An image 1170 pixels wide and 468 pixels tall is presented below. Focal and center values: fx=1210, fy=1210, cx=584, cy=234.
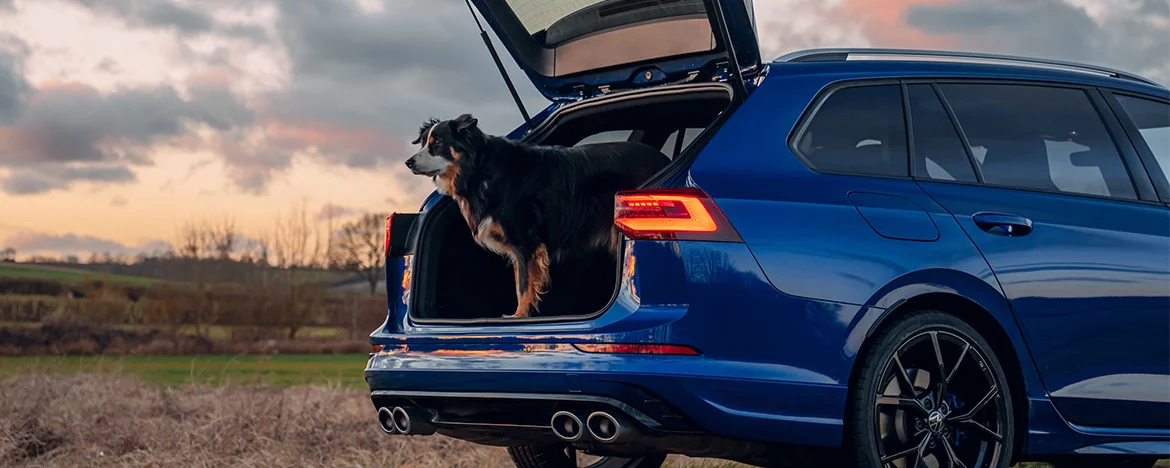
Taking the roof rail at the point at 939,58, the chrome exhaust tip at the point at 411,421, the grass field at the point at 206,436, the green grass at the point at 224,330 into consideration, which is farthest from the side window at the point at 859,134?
the green grass at the point at 224,330

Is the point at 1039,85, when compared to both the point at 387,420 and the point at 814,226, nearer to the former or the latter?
the point at 814,226

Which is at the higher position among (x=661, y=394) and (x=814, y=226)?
(x=814, y=226)

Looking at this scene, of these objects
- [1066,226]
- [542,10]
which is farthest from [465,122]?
[1066,226]

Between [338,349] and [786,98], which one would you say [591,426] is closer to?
[786,98]

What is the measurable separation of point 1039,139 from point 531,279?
7.58 feet

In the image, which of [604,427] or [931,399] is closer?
[604,427]

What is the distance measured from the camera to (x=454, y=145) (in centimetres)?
609

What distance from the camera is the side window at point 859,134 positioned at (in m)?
4.46

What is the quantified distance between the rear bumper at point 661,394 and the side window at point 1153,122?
2443 mm

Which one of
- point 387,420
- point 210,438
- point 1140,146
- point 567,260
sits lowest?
point 210,438

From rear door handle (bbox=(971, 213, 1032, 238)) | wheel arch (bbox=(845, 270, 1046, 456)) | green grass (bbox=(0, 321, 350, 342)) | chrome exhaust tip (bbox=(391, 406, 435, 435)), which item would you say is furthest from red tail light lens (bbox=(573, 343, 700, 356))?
green grass (bbox=(0, 321, 350, 342))

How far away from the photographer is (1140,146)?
18.2 ft

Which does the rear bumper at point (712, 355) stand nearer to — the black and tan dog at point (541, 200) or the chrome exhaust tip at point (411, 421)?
the chrome exhaust tip at point (411, 421)

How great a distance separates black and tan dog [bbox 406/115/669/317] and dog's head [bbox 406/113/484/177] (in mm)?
167
